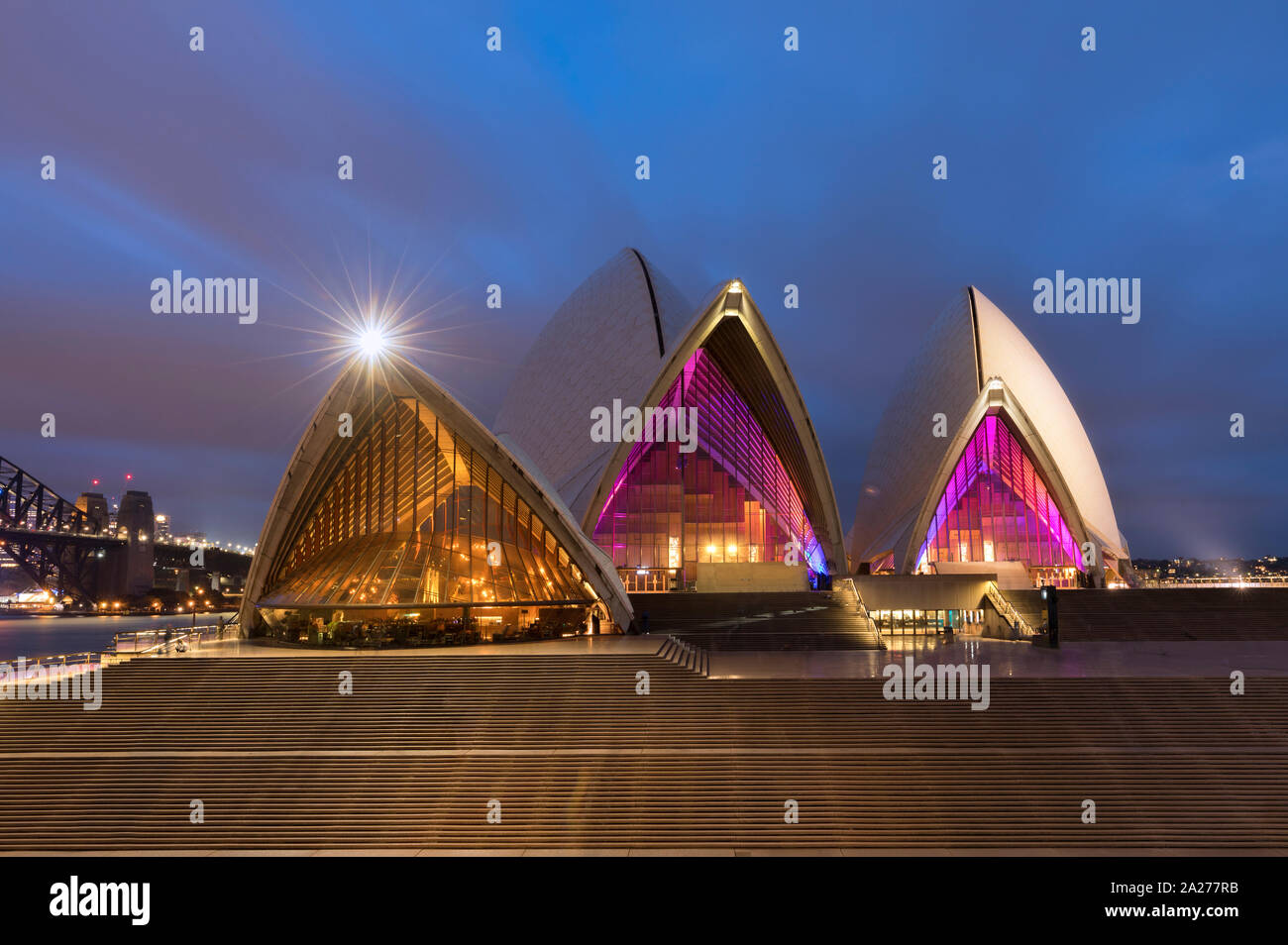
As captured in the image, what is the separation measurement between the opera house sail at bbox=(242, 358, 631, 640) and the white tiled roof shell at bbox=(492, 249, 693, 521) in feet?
22.6

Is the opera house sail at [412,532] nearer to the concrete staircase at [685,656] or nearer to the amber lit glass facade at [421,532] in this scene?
the amber lit glass facade at [421,532]

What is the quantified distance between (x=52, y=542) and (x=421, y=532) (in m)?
70.4

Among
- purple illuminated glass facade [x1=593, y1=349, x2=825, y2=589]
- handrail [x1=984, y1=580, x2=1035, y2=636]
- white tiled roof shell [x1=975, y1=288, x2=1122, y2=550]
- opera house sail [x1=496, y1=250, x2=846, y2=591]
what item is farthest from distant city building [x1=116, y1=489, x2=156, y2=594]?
handrail [x1=984, y1=580, x2=1035, y2=636]

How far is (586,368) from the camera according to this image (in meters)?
32.7

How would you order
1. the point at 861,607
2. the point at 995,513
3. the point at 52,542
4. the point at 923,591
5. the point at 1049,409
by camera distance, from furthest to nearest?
1. the point at 52,542
2. the point at 1049,409
3. the point at 995,513
4. the point at 923,591
5. the point at 861,607

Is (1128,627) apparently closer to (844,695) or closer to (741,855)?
(844,695)

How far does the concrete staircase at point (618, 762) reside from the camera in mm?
9875

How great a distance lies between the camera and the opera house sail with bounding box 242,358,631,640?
19062 mm

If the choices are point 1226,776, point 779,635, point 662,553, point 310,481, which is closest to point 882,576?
point 779,635

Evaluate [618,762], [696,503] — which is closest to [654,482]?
[696,503]

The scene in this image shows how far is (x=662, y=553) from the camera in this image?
101 feet

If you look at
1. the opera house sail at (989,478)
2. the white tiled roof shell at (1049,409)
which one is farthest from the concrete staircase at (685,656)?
the white tiled roof shell at (1049,409)

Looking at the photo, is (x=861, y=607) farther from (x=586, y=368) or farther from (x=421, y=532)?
(x=586, y=368)

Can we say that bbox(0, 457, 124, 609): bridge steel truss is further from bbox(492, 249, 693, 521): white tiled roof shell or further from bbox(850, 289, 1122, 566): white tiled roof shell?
bbox(850, 289, 1122, 566): white tiled roof shell
